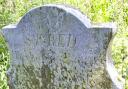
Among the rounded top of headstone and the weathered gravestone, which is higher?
the rounded top of headstone

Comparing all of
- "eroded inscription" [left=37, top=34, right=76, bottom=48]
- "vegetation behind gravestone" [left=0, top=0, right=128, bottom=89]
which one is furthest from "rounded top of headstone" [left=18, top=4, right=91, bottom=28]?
"vegetation behind gravestone" [left=0, top=0, right=128, bottom=89]

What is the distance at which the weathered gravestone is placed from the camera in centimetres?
265

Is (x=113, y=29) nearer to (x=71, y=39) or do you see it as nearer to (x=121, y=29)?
(x=71, y=39)

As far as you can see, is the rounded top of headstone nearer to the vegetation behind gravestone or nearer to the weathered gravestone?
the weathered gravestone

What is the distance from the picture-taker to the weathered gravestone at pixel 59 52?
2.65 metres

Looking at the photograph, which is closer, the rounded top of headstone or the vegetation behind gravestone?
the rounded top of headstone

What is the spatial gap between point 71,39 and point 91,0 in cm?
169

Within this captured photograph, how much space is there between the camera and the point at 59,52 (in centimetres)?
281

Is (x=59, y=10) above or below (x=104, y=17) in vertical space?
above

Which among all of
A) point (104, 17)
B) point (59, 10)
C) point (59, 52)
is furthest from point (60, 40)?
point (104, 17)

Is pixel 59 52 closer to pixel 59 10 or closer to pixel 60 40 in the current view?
pixel 60 40

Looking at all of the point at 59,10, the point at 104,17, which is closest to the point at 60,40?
the point at 59,10

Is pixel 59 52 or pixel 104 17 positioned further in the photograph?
pixel 104 17

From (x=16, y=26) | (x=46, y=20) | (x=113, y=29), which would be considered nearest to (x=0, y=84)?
(x=16, y=26)
